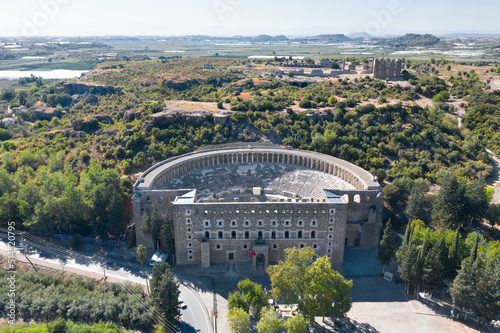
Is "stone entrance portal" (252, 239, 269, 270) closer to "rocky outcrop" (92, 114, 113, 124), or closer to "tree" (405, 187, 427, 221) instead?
"tree" (405, 187, 427, 221)

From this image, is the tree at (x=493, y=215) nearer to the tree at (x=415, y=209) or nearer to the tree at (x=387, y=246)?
the tree at (x=415, y=209)


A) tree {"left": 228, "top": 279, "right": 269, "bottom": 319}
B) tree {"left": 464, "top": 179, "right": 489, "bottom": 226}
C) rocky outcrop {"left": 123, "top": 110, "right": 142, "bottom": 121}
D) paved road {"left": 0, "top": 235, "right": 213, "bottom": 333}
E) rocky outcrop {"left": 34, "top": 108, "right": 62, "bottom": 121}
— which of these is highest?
rocky outcrop {"left": 123, "top": 110, "right": 142, "bottom": 121}

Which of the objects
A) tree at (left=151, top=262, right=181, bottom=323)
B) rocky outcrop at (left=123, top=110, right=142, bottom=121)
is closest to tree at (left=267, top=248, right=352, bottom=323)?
tree at (left=151, top=262, right=181, bottom=323)

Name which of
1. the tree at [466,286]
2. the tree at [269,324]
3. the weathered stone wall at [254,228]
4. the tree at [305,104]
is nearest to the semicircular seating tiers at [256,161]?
the weathered stone wall at [254,228]

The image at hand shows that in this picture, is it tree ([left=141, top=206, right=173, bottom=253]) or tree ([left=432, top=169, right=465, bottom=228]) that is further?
tree ([left=432, top=169, right=465, bottom=228])

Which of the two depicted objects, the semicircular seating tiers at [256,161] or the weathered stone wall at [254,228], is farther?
the semicircular seating tiers at [256,161]

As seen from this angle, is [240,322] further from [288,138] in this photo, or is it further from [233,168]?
[288,138]

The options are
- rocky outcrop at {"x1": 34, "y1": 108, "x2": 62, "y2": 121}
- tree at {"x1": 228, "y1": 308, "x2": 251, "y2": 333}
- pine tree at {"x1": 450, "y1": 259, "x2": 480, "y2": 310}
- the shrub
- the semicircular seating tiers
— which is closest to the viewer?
tree at {"x1": 228, "y1": 308, "x2": 251, "y2": 333}
